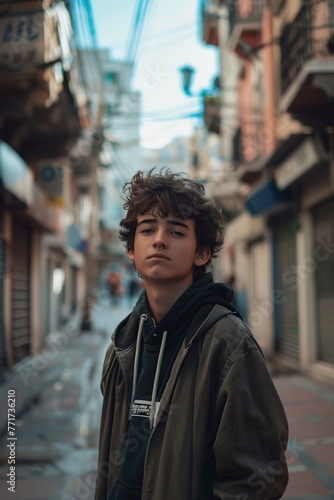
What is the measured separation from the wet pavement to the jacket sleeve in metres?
2.81

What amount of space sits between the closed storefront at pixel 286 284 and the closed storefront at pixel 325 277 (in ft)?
3.24

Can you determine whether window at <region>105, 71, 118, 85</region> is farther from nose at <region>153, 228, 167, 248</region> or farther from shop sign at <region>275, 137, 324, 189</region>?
nose at <region>153, 228, 167, 248</region>

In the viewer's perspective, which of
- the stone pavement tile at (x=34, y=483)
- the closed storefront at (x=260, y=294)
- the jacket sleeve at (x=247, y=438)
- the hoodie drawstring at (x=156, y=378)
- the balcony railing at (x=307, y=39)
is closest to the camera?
the jacket sleeve at (x=247, y=438)

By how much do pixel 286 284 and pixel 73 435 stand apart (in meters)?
7.11

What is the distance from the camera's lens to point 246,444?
1565mm

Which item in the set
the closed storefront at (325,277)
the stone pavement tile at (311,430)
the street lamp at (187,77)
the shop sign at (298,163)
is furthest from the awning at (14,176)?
the stone pavement tile at (311,430)

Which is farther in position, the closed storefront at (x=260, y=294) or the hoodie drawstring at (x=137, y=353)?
the closed storefront at (x=260, y=294)

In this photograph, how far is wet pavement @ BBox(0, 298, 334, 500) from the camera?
4.48m

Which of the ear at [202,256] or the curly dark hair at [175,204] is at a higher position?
the curly dark hair at [175,204]

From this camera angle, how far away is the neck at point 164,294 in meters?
1.87

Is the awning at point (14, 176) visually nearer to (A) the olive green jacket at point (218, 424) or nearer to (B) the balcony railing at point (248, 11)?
(A) the olive green jacket at point (218, 424)

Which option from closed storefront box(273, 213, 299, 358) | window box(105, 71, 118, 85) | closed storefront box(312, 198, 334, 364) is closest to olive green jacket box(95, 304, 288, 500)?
closed storefront box(312, 198, 334, 364)

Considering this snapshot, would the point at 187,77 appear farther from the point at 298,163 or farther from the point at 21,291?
the point at 21,291

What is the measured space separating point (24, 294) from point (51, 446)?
714cm
